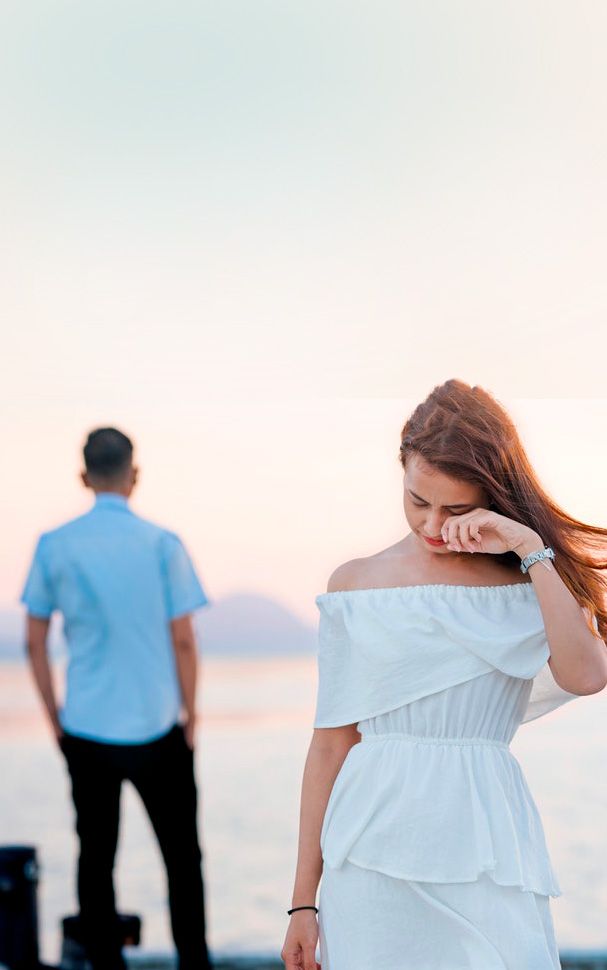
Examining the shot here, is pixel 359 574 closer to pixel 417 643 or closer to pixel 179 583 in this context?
pixel 417 643

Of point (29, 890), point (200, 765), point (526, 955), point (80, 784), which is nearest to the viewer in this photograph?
point (526, 955)

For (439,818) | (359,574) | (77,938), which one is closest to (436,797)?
(439,818)

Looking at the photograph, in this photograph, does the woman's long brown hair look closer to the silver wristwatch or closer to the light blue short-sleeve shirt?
the silver wristwatch

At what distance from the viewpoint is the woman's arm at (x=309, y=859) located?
1.90 m

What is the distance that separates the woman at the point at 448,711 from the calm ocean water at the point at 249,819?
10.1 feet

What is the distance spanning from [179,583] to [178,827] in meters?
0.76

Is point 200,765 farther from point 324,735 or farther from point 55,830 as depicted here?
point 324,735

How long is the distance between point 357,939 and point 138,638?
2.14 m

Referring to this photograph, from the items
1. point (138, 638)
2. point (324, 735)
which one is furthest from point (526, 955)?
point (138, 638)

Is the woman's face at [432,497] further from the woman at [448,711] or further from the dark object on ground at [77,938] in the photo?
the dark object on ground at [77,938]

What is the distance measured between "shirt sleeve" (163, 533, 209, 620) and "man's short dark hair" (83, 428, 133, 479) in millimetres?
271

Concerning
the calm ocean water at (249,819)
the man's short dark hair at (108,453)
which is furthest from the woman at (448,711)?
the calm ocean water at (249,819)

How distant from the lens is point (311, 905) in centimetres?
191

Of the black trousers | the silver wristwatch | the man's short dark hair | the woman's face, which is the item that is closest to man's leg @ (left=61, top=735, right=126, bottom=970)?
the black trousers
